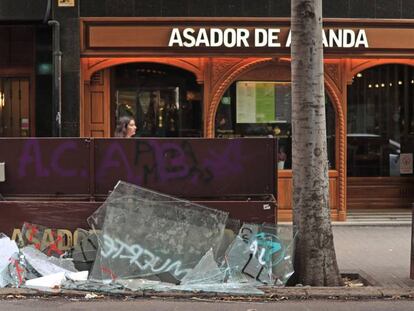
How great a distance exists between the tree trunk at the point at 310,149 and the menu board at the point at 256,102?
15.1 feet

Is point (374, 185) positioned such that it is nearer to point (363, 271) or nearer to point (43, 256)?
point (363, 271)

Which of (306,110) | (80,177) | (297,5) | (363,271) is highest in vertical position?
(297,5)

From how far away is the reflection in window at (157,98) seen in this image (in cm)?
1202

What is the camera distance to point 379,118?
42.5 feet

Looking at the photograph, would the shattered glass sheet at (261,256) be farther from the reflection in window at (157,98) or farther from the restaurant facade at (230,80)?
the reflection in window at (157,98)

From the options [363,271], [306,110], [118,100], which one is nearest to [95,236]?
[306,110]

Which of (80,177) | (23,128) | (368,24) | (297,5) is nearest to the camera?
(297,5)

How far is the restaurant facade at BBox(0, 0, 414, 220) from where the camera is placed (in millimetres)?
11125

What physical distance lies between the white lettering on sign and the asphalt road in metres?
5.55

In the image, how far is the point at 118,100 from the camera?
12.0m

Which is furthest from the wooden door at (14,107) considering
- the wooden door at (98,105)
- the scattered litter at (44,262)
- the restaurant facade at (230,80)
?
the scattered litter at (44,262)

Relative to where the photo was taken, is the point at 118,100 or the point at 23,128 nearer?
the point at 118,100

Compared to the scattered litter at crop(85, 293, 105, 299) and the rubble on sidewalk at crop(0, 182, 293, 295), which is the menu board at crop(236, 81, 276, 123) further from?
the scattered litter at crop(85, 293, 105, 299)

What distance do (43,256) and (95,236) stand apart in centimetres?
66
